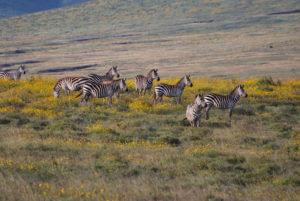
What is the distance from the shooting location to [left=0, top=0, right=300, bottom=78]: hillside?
5534 cm

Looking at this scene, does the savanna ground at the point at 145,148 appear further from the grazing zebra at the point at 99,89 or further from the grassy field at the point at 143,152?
the grazing zebra at the point at 99,89

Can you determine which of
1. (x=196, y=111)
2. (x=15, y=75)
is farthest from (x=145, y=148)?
(x=15, y=75)

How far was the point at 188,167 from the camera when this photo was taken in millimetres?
10164

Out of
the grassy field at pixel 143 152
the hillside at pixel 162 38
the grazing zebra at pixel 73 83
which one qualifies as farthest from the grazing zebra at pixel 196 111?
the hillside at pixel 162 38

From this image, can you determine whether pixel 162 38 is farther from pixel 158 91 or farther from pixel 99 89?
pixel 99 89

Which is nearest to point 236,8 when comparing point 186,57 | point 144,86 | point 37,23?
point 37,23

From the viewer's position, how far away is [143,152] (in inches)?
455

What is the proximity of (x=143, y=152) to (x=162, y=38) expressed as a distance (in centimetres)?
9651

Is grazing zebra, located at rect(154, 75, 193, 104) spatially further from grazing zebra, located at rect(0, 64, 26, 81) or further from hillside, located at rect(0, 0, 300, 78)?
hillside, located at rect(0, 0, 300, 78)

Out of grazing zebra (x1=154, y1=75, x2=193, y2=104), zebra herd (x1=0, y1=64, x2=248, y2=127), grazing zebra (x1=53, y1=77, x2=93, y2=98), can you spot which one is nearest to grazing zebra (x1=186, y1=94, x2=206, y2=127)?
zebra herd (x1=0, y1=64, x2=248, y2=127)

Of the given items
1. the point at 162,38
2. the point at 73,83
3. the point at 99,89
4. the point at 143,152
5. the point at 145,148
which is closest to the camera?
the point at 143,152

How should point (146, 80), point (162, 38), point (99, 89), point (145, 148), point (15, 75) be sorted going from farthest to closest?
point (162, 38) < point (15, 75) < point (146, 80) < point (99, 89) < point (145, 148)

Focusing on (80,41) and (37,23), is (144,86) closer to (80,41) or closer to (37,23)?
(80,41)

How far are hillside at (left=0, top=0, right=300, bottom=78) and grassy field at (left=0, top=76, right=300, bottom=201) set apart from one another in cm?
2526
